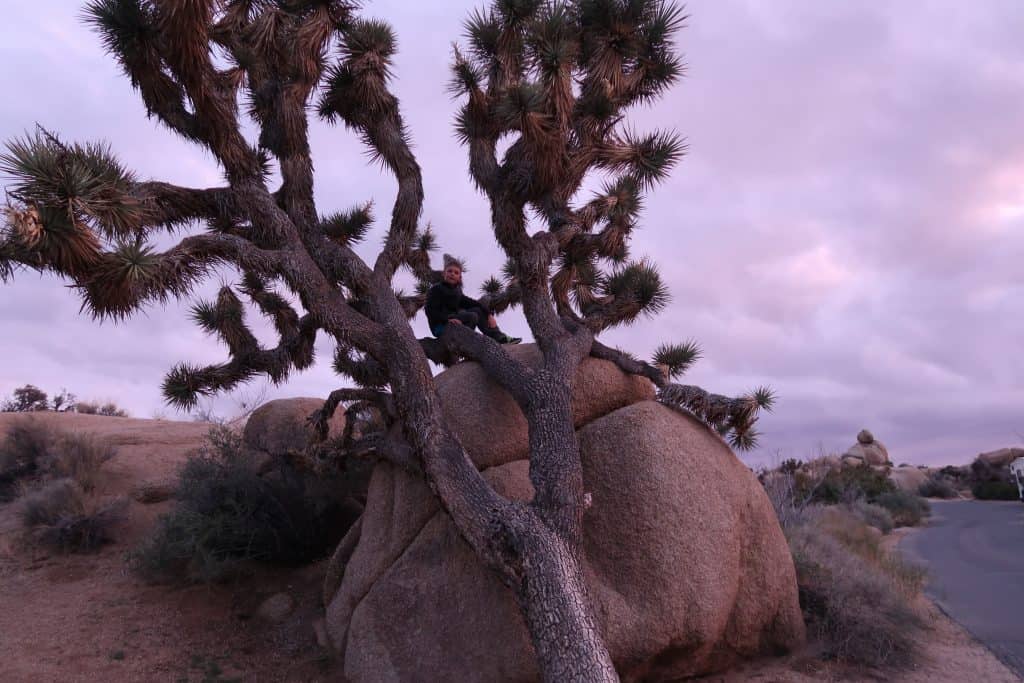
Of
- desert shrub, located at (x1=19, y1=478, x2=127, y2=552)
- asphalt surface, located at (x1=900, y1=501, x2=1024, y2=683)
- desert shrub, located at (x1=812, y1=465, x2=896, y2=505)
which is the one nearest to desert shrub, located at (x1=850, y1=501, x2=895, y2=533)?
asphalt surface, located at (x1=900, y1=501, x2=1024, y2=683)

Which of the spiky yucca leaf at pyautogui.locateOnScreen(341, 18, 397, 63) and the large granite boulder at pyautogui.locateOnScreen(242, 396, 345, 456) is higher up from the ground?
the spiky yucca leaf at pyautogui.locateOnScreen(341, 18, 397, 63)

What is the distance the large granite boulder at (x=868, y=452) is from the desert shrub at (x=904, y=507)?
70.6 ft

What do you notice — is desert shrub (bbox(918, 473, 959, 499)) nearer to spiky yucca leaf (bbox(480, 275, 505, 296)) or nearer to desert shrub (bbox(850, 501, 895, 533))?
desert shrub (bbox(850, 501, 895, 533))

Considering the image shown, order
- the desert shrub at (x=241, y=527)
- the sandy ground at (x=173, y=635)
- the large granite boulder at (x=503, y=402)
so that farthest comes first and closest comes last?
1. the desert shrub at (x=241, y=527)
2. the large granite boulder at (x=503, y=402)
3. the sandy ground at (x=173, y=635)

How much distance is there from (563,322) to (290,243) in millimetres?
3135

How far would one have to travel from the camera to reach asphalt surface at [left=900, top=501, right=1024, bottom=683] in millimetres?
8039

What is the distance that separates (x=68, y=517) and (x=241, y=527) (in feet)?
12.6

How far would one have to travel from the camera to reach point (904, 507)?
21.8 meters

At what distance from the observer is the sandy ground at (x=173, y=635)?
21.9ft

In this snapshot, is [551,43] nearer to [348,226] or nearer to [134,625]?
[348,226]

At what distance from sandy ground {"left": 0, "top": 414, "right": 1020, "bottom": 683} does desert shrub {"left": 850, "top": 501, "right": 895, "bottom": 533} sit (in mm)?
10213

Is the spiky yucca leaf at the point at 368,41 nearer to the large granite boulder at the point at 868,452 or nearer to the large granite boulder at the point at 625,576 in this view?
the large granite boulder at the point at 625,576

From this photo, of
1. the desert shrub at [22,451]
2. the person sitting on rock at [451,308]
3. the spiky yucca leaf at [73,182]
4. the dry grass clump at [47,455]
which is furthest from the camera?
the desert shrub at [22,451]

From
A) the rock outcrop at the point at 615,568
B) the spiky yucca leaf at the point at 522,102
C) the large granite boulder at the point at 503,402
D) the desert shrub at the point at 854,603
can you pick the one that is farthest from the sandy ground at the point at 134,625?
the spiky yucca leaf at the point at 522,102
